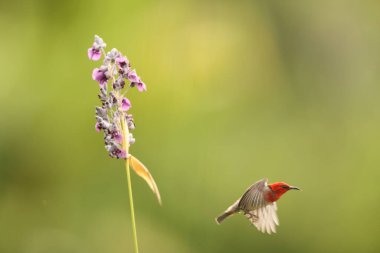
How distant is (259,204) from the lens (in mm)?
1965

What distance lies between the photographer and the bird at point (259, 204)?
1.96 meters

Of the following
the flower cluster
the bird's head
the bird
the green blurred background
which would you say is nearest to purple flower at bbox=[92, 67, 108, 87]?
the flower cluster

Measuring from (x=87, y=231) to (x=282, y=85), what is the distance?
79.9 inches

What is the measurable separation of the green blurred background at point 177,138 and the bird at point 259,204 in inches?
99.0

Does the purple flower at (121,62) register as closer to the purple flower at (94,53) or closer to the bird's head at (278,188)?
the purple flower at (94,53)

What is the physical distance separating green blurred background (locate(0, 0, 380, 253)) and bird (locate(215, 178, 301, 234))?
8.25ft

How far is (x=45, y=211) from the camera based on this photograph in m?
4.61

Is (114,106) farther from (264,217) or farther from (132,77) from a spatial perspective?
(264,217)

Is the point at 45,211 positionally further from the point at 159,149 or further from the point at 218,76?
the point at 218,76

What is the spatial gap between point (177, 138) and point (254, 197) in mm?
2830

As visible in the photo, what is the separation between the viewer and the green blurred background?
4.61 m

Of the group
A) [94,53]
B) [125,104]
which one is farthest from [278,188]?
[94,53]

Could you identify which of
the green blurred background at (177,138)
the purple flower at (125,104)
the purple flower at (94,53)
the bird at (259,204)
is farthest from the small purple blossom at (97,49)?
the green blurred background at (177,138)

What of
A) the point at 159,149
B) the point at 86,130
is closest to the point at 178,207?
the point at 159,149
